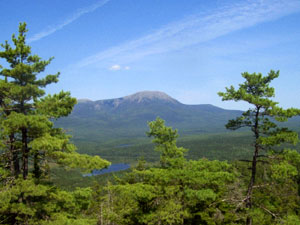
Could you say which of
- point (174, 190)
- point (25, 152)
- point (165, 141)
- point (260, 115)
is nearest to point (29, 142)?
point (25, 152)

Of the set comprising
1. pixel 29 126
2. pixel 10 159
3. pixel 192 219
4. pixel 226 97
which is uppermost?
pixel 226 97

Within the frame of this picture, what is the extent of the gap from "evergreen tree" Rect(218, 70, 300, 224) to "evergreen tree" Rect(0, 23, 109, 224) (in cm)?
833

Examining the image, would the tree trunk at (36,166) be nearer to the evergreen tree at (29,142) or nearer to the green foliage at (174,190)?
the evergreen tree at (29,142)

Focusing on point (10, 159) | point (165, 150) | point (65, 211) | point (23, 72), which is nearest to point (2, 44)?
point (23, 72)

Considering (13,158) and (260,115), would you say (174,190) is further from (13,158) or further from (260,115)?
(13,158)

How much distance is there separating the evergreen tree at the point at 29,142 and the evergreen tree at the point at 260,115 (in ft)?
27.3

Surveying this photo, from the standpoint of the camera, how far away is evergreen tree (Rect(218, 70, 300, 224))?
12.7 m

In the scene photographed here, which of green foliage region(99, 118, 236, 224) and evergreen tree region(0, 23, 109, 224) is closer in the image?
evergreen tree region(0, 23, 109, 224)

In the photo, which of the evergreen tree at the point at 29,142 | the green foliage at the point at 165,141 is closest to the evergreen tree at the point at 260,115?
the evergreen tree at the point at 29,142

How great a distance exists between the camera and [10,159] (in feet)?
37.1

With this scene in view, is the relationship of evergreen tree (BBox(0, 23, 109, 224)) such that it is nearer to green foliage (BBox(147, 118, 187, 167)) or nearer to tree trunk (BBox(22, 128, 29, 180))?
tree trunk (BBox(22, 128, 29, 180))

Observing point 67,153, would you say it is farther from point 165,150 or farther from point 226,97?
point 165,150

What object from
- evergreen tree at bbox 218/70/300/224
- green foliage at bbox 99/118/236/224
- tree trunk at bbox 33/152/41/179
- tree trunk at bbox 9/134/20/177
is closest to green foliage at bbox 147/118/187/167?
green foliage at bbox 99/118/236/224

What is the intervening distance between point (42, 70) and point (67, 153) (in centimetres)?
457
